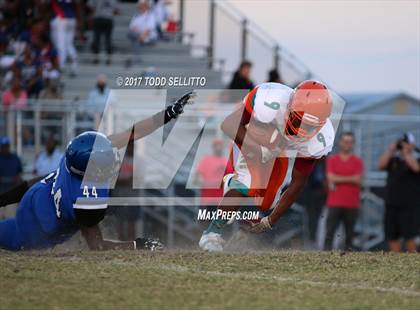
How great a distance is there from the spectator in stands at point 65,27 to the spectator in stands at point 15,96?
3.92 ft

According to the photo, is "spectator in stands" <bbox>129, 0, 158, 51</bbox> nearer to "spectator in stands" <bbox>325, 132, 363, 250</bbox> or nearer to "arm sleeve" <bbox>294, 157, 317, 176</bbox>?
"spectator in stands" <bbox>325, 132, 363, 250</bbox>

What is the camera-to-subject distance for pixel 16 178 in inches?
592

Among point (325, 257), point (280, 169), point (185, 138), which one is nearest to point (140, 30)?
point (185, 138)

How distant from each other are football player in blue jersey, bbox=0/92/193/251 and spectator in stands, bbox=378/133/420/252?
633 centimetres

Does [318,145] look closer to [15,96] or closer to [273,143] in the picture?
[273,143]

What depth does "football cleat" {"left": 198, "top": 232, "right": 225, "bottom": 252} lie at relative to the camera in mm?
8969

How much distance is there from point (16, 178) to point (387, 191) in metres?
5.85

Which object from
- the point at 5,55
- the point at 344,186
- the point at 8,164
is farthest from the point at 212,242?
the point at 5,55

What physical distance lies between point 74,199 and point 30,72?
883 centimetres

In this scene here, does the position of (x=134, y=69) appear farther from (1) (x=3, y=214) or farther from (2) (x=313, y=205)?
(1) (x=3, y=214)

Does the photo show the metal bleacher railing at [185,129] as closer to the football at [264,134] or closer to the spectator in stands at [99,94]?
the spectator in stands at [99,94]

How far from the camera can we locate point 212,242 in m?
9.03

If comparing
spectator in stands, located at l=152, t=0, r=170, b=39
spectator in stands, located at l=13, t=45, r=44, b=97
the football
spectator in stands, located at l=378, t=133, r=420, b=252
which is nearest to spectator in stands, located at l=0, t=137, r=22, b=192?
spectator in stands, located at l=13, t=45, r=44, b=97

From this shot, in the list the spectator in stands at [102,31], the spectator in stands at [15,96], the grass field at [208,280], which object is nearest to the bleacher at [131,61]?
the spectator in stands at [102,31]
